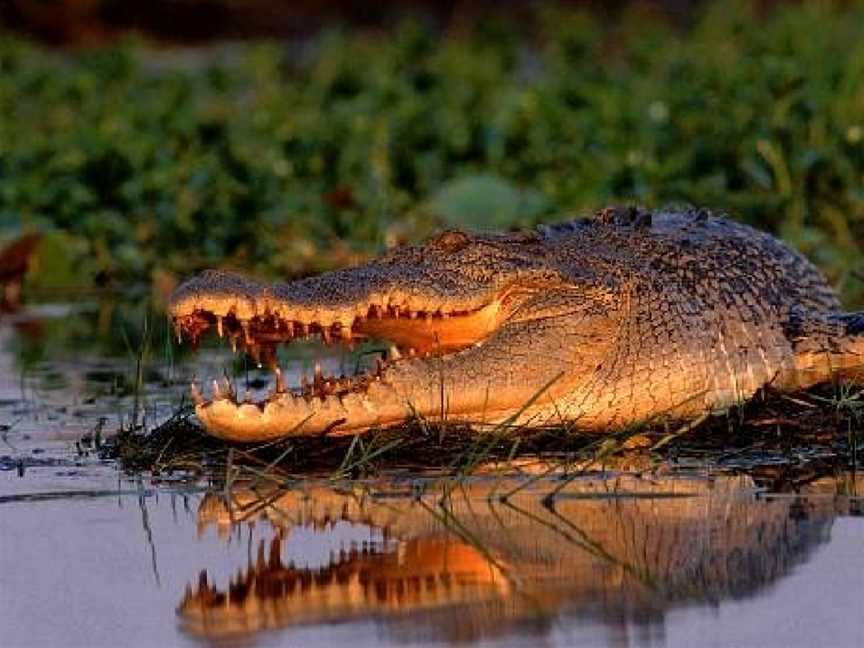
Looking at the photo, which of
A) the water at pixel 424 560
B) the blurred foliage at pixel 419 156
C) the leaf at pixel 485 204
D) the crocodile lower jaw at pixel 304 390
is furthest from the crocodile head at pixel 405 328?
the leaf at pixel 485 204

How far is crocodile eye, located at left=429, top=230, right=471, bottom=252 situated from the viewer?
8172mm

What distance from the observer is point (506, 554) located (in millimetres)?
6098

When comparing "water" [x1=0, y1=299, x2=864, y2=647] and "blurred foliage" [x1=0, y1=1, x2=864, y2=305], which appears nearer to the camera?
"water" [x1=0, y1=299, x2=864, y2=647]

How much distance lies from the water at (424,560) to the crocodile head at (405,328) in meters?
0.36

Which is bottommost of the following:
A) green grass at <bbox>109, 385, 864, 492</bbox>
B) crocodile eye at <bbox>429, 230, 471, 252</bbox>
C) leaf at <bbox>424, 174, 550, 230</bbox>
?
green grass at <bbox>109, 385, 864, 492</bbox>

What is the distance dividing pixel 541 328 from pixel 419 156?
274 inches

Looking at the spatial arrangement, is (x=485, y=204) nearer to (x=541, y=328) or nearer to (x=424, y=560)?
(x=541, y=328)

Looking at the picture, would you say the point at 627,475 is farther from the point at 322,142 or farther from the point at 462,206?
the point at 322,142

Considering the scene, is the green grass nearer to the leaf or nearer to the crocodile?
the crocodile

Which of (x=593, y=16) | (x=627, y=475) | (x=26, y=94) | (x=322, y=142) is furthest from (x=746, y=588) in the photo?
(x=593, y=16)

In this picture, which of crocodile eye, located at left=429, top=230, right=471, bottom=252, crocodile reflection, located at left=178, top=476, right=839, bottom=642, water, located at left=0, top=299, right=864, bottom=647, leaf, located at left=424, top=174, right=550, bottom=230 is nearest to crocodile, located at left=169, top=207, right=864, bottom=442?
crocodile eye, located at left=429, top=230, right=471, bottom=252

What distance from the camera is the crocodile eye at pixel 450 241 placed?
26.8ft

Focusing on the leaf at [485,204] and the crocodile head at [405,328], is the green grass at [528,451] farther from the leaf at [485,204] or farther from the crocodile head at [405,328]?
the leaf at [485,204]

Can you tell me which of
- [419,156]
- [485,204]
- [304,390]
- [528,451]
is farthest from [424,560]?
[419,156]
